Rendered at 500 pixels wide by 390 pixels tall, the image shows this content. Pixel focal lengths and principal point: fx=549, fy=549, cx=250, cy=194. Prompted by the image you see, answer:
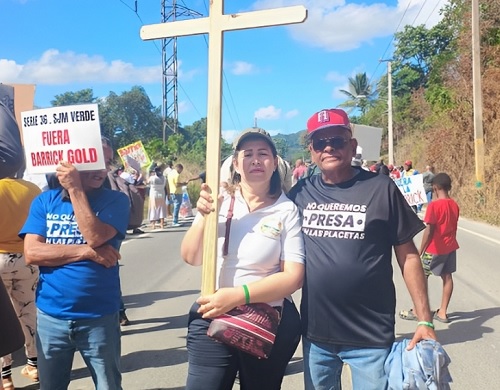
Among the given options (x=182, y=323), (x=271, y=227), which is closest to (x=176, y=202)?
(x=182, y=323)

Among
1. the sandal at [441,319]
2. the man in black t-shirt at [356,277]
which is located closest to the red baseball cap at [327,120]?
the man in black t-shirt at [356,277]

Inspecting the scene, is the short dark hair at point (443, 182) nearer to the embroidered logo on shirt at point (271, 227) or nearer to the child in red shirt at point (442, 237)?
the child in red shirt at point (442, 237)

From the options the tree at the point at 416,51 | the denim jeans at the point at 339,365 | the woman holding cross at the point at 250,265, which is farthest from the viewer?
the tree at the point at 416,51

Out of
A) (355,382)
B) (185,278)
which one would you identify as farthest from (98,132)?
(185,278)

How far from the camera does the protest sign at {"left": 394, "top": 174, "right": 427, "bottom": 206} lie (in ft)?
25.8

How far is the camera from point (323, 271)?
101 inches

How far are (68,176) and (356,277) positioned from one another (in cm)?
146

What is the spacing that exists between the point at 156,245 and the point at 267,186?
31.6 ft

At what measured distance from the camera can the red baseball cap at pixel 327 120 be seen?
2721 mm

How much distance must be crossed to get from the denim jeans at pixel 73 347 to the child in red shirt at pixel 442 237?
4037 mm

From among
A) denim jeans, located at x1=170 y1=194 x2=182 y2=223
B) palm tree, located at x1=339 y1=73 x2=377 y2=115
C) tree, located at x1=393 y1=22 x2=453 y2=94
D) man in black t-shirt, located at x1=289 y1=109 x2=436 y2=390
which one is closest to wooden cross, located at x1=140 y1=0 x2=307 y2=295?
man in black t-shirt, located at x1=289 y1=109 x2=436 y2=390

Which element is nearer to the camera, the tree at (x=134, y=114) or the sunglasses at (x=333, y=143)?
the sunglasses at (x=333, y=143)

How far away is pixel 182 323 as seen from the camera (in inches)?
237

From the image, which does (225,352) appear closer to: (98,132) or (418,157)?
(98,132)
